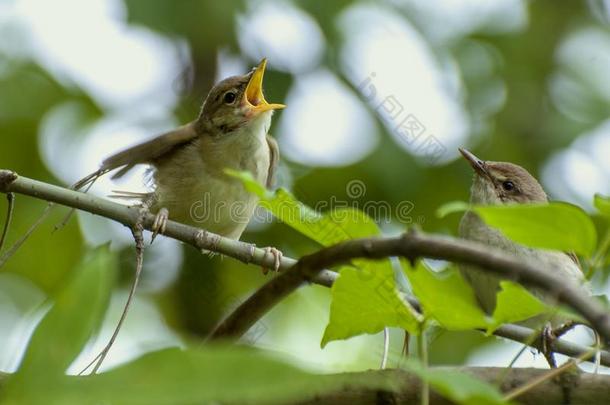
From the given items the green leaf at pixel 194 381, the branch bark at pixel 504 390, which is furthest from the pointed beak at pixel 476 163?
the green leaf at pixel 194 381

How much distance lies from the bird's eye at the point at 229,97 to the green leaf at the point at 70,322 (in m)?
5.22

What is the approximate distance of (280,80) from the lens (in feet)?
23.1

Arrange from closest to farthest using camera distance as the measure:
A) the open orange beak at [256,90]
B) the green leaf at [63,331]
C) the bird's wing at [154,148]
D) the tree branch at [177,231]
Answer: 1. the green leaf at [63,331]
2. the tree branch at [177,231]
3. the bird's wing at [154,148]
4. the open orange beak at [256,90]

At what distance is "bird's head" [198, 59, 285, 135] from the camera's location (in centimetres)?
622

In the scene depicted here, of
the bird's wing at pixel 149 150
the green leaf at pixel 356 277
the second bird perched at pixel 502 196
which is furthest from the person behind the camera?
the bird's wing at pixel 149 150

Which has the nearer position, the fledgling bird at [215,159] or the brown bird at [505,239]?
the brown bird at [505,239]

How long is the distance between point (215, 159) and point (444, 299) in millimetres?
4366

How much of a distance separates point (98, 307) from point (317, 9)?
6.10m

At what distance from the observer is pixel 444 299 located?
169 cm

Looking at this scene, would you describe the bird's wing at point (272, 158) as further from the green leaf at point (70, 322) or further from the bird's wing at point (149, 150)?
the green leaf at point (70, 322)

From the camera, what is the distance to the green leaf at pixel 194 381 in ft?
3.34

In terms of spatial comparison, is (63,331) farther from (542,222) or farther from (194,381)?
(542,222)

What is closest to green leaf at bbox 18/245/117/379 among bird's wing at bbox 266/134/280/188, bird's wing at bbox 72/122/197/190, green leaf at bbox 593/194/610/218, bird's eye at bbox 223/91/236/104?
green leaf at bbox 593/194/610/218

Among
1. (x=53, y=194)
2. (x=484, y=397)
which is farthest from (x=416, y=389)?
(x=53, y=194)
